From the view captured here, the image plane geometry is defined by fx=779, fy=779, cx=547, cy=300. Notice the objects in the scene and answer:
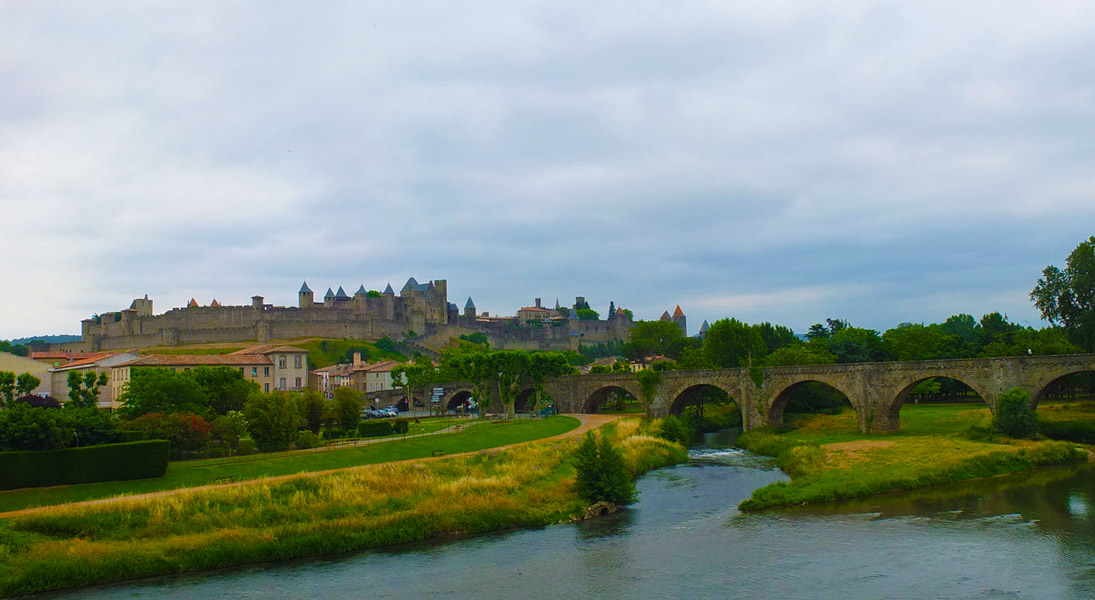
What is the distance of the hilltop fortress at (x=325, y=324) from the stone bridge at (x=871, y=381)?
80735mm

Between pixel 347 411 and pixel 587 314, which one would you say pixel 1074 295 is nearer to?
pixel 347 411

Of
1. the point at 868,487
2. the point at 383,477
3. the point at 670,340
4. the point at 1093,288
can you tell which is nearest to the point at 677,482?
the point at 868,487

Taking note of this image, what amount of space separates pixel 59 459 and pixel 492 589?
16.2 meters

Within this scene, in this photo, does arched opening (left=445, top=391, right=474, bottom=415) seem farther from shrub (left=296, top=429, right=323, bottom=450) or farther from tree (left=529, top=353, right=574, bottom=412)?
shrub (left=296, top=429, right=323, bottom=450)

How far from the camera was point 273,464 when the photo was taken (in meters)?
29.3

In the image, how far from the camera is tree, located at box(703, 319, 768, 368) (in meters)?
71.8

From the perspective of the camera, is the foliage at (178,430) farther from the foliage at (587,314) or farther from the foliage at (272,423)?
the foliage at (587,314)

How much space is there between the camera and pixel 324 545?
21.6 metres

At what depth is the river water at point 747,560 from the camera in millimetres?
17469

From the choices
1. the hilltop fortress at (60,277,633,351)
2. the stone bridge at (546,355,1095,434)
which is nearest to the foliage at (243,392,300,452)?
the stone bridge at (546,355,1095,434)

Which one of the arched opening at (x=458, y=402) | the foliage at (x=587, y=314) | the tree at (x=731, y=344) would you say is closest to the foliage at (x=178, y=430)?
the arched opening at (x=458, y=402)

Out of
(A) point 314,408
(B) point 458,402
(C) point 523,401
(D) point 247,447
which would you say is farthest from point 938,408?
(D) point 247,447

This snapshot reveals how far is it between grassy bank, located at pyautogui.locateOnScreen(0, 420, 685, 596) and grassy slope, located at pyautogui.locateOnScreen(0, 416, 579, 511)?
2551 millimetres

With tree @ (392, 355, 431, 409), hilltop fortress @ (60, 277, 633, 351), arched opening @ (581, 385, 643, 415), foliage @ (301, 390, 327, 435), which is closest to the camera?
foliage @ (301, 390, 327, 435)
